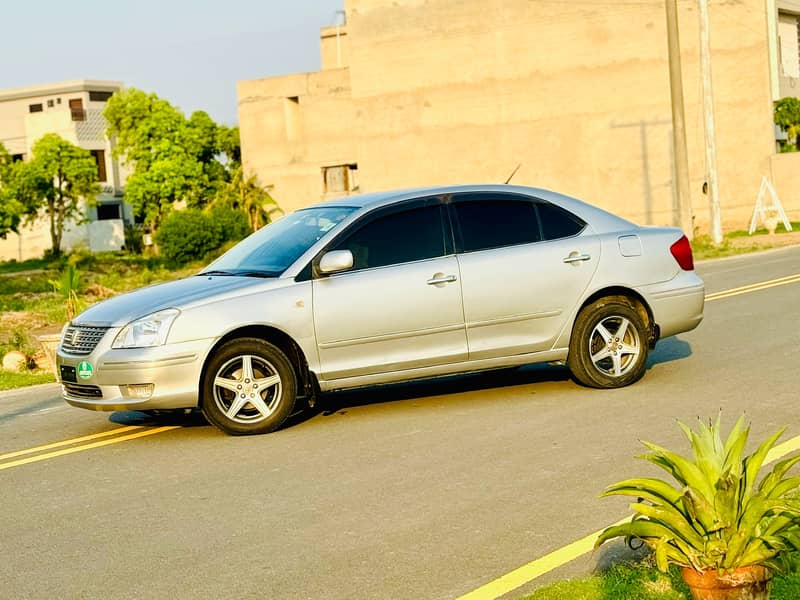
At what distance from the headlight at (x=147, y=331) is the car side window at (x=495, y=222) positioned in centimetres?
241

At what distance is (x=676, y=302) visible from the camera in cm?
1058

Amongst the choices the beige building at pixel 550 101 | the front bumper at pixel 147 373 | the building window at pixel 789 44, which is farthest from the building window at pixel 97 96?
the front bumper at pixel 147 373

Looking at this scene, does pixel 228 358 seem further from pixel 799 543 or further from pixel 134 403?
pixel 799 543

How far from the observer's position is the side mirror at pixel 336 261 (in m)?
9.30

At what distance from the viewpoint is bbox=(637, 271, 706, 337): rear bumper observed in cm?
1049

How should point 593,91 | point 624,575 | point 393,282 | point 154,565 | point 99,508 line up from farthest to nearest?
point 593,91, point 393,282, point 99,508, point 154,565, point 624,575

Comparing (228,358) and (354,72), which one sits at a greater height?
(354,72)

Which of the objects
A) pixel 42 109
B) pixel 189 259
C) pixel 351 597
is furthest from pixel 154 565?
pixel 42 109

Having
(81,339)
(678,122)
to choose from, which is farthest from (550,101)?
(81,339)

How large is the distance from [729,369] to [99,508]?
587 centimetres

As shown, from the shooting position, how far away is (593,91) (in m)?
46.4

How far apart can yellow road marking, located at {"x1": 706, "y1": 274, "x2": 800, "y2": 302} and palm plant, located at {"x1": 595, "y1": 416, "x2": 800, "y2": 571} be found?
12.0m

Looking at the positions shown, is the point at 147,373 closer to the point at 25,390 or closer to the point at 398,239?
the point at 398,239

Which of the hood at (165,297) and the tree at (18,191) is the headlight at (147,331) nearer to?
the hood at (165,297)
